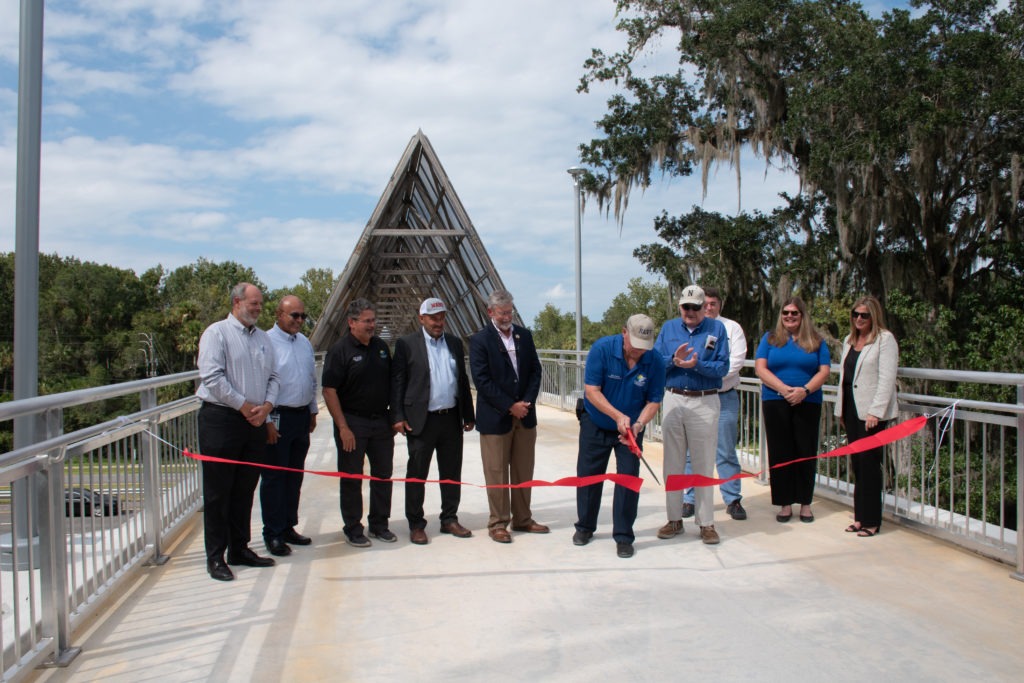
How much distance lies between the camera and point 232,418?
14.7 ft

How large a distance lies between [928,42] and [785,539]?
13076mm

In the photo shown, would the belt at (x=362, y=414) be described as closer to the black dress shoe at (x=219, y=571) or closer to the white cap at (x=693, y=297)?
the black dress shoe at (x=219, y=571)

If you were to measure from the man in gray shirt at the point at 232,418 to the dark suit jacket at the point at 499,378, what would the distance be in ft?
4.42

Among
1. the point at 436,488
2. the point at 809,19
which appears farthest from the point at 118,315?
the point at 436,488

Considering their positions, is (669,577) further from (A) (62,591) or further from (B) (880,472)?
(A) (62,591)

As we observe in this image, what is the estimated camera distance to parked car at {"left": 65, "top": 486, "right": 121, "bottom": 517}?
3574 mm

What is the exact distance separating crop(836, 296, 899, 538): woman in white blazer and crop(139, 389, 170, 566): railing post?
4.37 meters

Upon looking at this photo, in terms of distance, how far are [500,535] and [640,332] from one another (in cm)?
164

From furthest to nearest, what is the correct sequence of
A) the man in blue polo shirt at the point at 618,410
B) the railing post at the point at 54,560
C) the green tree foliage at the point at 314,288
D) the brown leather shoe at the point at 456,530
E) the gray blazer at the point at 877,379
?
the green tree foliage at the point at 314,288 → the brown leather shoe at the point at 456,530 → the gray blazer at the point at 877,379 → the man in blue polo shirt at the point at 618,410 → the railing post at the point at 54,560

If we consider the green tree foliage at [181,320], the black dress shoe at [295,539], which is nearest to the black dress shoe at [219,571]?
the black dress shoe at [295,539]

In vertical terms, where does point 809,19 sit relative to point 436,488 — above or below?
above

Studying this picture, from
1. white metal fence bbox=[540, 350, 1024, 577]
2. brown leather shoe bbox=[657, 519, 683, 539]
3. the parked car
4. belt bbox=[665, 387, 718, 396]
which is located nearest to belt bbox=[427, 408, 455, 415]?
belt bbox=[665, 387, 718, 396]

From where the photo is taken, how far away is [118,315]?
6419 centimetres

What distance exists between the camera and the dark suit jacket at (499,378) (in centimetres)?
527
